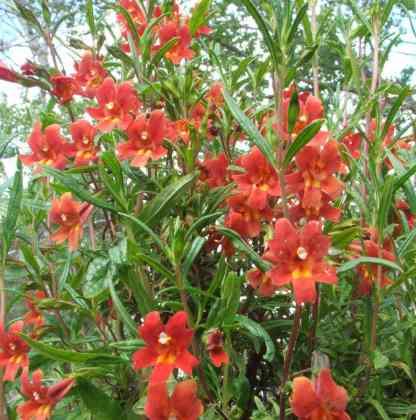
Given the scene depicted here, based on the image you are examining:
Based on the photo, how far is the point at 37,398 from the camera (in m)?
0.87

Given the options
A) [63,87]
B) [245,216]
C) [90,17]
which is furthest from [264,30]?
[90,17]

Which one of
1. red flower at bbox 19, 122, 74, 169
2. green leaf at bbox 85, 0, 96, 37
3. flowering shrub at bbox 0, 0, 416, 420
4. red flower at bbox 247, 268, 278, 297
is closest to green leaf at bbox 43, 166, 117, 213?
flowering shrub at bbox 0, 0, 416, 420

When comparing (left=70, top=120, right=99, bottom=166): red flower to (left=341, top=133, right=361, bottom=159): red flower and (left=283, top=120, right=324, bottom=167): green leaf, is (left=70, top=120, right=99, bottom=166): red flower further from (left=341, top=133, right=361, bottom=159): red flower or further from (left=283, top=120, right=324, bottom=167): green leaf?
(left=341, top=133, right=361, bottom=159): red flower

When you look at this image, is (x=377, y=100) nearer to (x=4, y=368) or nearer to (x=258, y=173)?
(x=258, y=173)

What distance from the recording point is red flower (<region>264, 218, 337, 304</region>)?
28.1 inches

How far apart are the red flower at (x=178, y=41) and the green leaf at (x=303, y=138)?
1.72 feet

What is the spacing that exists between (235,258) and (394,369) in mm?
352

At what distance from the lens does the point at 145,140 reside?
3.17 feet

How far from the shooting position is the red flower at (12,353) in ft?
3.07

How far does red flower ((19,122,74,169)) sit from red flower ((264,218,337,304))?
0.47 m

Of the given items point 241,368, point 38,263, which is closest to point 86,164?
point 38,263

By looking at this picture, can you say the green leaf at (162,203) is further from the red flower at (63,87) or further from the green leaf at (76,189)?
Answer: the red flower at (63,87)

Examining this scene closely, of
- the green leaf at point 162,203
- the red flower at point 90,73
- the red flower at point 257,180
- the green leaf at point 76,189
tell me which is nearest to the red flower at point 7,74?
the red flower at point 90,73

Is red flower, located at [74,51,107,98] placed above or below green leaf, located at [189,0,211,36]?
below
